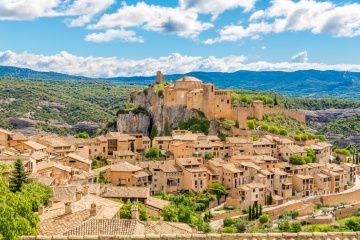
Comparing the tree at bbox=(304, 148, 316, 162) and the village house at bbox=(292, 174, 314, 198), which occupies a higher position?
the tree at bbox=(304, 148, 316, 162)

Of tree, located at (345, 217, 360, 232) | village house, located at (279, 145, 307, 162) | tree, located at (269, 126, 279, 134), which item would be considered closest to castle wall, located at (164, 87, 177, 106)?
tree, located at (269, 126, 279, 134)

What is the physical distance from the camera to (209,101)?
69812mm

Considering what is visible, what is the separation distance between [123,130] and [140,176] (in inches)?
1289

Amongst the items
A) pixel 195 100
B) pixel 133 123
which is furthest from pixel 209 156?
pixel 133 123

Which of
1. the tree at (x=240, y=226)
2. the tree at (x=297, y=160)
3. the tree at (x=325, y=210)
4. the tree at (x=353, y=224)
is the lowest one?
the tree at (x=325, y=210)

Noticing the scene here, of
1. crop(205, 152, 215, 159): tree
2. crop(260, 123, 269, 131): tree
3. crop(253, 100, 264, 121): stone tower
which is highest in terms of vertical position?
crop(253, 100, 264, 121): stone tower

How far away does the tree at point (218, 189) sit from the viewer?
48.6 meters

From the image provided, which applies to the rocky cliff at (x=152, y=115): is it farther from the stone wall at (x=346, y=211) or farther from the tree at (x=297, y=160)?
the stone wall at (x=346, y=211)

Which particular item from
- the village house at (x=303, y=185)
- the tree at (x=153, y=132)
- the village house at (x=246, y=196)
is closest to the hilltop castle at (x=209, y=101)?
the tree at (x=153, y=132)

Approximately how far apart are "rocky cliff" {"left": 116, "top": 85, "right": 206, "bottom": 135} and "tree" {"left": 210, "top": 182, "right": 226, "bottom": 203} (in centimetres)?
2128

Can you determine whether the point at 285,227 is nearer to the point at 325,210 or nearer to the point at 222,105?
the point at 325,210

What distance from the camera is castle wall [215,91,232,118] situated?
69.7 m

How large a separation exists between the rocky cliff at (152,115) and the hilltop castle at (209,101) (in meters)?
1.08

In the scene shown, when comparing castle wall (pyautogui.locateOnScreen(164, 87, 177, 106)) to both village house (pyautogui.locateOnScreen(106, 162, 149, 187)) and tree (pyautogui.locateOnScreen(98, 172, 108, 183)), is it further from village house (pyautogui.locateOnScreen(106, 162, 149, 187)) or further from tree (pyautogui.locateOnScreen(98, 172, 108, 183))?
tree (pyautogui.locateOnScreen(98, 172, 108, 183))
